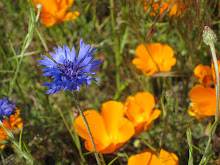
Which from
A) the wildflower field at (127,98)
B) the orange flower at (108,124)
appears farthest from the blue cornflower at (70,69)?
the orange flower at (108,124)

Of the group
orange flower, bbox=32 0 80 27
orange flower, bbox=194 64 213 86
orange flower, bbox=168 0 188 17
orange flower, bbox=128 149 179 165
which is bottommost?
orange flower, bbox=128 149 179 165

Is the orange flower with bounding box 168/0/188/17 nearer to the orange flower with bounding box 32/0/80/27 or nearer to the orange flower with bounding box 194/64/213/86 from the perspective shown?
the orange flower with bounding box 194/64/213/86

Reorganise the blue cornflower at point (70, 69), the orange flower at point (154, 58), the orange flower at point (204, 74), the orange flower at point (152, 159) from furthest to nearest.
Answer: the orange flower at point (154, 58)
the orange flower at point (204, 74)
the orange flower at point (152, 159)
the blue cornflower at point (70, 69)

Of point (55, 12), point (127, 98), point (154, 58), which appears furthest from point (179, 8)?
point (55, 12)

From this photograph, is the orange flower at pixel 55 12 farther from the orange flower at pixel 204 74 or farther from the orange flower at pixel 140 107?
the orange flower at pixel 204 74

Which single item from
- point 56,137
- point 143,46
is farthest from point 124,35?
point 56,137

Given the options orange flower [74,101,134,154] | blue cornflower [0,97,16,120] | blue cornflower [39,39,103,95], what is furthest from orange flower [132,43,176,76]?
blue cornflower [0,97,16,120]
